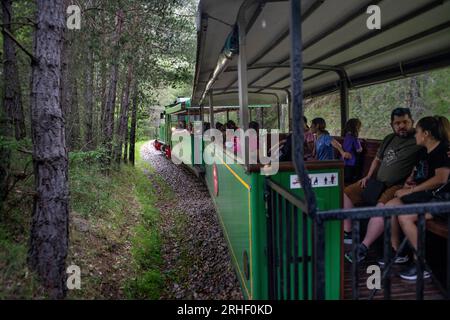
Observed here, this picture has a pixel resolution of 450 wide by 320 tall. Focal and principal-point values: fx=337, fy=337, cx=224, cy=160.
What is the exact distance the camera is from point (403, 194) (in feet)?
10.3

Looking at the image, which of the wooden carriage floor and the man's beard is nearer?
the wooden carriage floor

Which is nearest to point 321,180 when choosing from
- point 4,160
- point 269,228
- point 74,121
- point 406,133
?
point 269,228

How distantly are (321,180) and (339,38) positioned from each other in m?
2.31

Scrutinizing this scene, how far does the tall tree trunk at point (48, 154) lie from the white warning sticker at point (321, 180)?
2242mm

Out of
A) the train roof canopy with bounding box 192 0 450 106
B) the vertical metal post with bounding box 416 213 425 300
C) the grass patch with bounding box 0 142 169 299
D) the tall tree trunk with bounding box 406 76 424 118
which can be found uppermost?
the tall tree trunk with bounding box 406 76 424 118

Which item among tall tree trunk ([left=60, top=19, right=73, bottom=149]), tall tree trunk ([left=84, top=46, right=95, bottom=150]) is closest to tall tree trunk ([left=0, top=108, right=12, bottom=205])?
tall tree trunk ([left=60, top=19, right=73, bottom=149])

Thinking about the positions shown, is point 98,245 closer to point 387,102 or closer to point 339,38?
point 339,38

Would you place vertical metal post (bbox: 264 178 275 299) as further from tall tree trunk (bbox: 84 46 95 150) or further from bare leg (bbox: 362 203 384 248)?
tall tree trunk (bbox: 84 46 95 150)

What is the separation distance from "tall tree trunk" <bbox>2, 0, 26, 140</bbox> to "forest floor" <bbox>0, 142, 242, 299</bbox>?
834 mm

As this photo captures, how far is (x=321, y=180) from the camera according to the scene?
9.40ft

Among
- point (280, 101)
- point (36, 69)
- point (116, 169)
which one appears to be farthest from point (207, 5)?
A: point (116, 169)

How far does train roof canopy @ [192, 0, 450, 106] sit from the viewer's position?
3.24m

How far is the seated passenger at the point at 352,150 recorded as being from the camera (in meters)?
4.75
